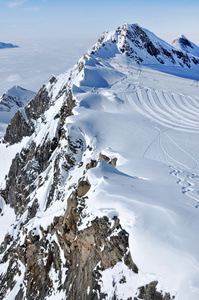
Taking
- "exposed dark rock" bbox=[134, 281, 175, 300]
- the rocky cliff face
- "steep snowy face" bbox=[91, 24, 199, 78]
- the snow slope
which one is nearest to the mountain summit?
"exposed dark rock" bbox=[134, 281, 175, 300]

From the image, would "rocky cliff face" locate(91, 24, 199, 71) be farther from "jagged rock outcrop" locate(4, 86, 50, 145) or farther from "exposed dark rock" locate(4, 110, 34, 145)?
"exposed dark rock" locate(4, 110, 34, 145)

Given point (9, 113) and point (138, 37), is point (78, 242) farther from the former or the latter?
point (9, 113)

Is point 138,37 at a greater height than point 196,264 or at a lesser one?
greater

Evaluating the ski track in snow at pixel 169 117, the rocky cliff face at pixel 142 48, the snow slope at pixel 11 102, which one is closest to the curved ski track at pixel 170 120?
the ski track in snow at pixel 169 117

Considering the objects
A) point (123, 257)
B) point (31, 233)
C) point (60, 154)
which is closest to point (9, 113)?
point (60, 154)

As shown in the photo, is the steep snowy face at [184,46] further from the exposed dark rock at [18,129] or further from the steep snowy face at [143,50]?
the exposed dark rock at [18,129]
